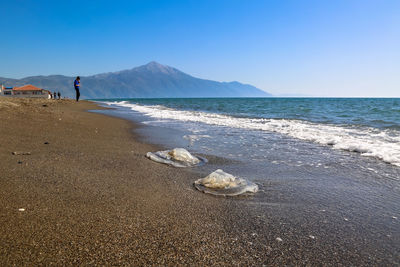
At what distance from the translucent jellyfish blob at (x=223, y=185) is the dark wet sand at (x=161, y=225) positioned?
188 mm

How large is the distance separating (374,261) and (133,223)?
7.38 feet

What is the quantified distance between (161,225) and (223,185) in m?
1.44

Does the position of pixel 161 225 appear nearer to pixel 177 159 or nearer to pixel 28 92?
pixel 177 159

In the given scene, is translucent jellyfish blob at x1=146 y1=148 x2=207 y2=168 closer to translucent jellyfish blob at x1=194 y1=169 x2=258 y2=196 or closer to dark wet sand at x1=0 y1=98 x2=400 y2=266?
dark wet sand at x1=0 y1=98 x2=400 y2=266

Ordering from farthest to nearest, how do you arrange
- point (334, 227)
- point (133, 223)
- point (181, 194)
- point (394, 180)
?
point (394, 180) → point (181, 194) → point (334, 227) → point (133, 223)

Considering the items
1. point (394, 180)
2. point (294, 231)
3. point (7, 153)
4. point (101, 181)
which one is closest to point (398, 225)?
point (294, 231)

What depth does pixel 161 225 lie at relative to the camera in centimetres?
253

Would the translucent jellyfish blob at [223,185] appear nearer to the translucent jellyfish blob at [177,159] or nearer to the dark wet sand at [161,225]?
the dark wet sand at [161,225]

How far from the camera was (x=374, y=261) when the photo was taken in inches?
83.8

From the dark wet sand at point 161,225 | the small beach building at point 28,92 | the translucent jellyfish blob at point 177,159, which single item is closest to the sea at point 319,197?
the dark wet sand at point 161,225

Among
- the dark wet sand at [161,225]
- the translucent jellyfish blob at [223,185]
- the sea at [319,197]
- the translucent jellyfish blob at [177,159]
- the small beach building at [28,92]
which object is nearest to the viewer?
the dark wet sand at [161,225]

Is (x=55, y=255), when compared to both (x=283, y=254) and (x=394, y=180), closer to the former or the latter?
(x=283, y=254)

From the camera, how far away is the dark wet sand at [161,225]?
2.01m

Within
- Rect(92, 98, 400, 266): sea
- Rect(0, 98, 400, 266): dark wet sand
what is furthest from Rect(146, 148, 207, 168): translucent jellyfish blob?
Rect(0, 98, 400, 266): dark wet sand
